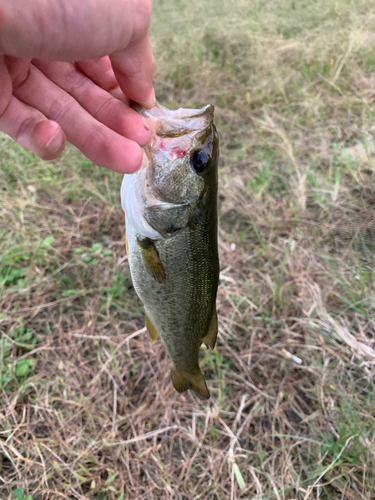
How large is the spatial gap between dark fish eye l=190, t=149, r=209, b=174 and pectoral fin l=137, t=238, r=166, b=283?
1.17 ft

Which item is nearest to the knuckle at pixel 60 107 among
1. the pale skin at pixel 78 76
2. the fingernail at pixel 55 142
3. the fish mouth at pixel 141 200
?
the pale skin at pixel 78 76

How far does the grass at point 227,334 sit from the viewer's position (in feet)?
6.21

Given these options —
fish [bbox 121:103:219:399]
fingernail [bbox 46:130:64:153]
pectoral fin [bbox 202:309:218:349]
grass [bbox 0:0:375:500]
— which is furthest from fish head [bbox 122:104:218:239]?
grass [bbox 0:0:375:500]

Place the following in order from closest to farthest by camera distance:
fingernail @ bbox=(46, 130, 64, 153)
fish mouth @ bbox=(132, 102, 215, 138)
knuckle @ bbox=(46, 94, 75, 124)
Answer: fingernail @ bbox=(46, 130, 64, 153)
fish mouth @ bbox=(132, 102, 215, 138)
knuckle @ bbox=(46, 94, 75, 124)

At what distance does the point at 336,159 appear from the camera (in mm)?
3129

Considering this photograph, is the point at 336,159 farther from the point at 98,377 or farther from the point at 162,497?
the point at 162,497

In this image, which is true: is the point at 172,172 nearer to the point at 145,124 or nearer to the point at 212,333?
the point at 145,124

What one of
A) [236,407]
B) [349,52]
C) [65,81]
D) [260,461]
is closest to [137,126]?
[65,81]

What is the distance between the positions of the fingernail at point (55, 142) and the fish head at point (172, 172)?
0.94ft

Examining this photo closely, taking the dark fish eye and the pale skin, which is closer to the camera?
the pale skin

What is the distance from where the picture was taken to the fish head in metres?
1.24

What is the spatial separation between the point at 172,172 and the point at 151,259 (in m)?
0.37

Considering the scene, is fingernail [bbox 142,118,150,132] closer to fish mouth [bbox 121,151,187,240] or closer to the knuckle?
fish mouth [bbox 121,151,187,240]

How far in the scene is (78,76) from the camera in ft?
4.92
